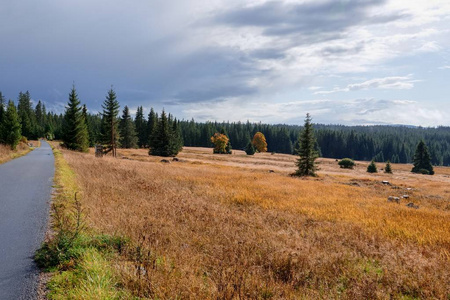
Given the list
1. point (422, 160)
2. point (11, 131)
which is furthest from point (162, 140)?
point (422, 160)

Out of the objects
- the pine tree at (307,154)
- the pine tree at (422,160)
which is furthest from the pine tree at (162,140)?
the pine tree at (422,160)

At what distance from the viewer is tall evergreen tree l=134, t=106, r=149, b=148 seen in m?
83.4

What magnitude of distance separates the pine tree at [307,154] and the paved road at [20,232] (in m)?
28.8

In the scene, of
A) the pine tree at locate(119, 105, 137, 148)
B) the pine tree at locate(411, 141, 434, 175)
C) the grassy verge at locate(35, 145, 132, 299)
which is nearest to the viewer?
the grassy verge at locate(35, 145, 132, 299)

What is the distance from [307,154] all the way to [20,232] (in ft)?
105

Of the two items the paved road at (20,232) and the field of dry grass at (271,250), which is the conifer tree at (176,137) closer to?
the paved road at (20,232)

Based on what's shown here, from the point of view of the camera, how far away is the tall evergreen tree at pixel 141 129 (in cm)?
8344

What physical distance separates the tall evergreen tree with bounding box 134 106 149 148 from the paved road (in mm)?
74393

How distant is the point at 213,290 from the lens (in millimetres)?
3711

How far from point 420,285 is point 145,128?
277ft

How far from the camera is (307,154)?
33.8 m

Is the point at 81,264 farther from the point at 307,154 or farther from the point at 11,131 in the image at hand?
the point at 11,131

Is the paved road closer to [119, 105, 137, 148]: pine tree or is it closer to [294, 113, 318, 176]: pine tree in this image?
[294, 113, 318, 176]: pine tree

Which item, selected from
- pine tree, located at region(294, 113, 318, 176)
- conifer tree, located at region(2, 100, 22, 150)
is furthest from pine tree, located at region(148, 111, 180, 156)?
pine tree, located at region(294, 113, 318, 176)
